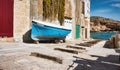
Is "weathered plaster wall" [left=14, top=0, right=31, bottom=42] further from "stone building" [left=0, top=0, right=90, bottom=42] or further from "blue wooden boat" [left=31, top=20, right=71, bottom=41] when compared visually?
"blue wooden boat" [left=31, top=20, right=71, bottom=41]

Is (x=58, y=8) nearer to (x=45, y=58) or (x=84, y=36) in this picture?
(x=84, y=36)

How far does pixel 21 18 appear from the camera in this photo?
14.5m

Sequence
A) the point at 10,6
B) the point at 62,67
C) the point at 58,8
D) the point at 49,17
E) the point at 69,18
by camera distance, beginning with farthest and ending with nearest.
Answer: the point at 69,18, the point at 58,8, the point at 49,17, the point at 10,6, the point at 62,67

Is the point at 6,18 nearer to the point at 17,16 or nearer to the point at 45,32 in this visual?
the point at 17,16

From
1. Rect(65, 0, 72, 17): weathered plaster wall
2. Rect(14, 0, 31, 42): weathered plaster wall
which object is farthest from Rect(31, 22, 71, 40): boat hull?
Rect(65, 0, 72, 17): weathered plaster wall

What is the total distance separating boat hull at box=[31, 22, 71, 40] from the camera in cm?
1420

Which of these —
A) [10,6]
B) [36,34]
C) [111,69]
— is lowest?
[111,69]

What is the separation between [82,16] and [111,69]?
69.6ft

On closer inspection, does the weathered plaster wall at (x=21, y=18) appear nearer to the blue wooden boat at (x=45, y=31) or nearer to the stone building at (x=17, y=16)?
the stone building at (x=17, y=16)

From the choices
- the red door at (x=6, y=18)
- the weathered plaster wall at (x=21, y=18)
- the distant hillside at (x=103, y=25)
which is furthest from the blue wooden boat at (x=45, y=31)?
the distant hillside at (x=103, y=25)

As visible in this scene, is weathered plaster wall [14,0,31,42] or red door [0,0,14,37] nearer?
red door [0,0,14,37]

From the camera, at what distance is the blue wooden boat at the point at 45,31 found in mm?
14195

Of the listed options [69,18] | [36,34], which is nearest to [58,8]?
[69,18]

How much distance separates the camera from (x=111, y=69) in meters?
6.36
